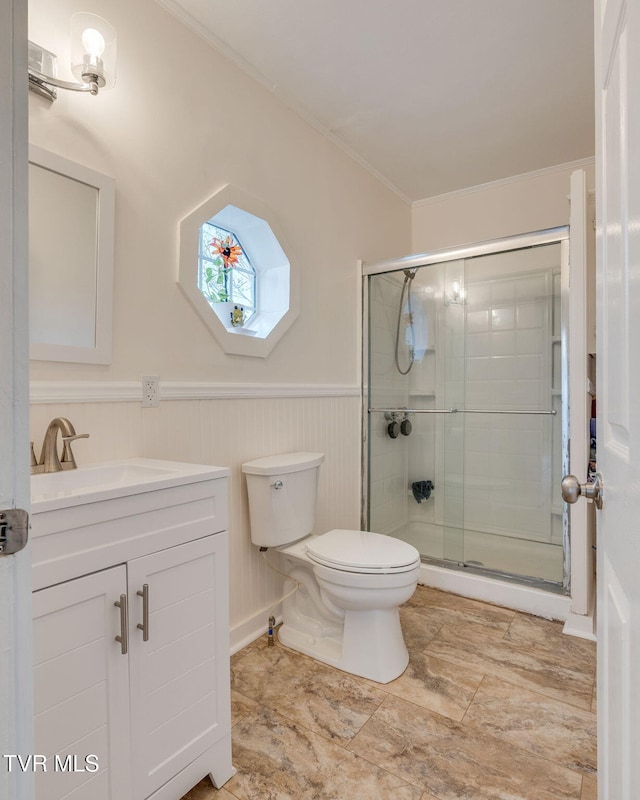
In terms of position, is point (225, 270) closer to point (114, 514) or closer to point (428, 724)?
point (114, 514)

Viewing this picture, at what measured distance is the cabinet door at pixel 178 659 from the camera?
107 cm

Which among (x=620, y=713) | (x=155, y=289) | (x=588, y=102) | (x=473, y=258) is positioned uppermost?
(x=588, y=102)

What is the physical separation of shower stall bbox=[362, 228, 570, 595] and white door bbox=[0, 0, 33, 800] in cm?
218

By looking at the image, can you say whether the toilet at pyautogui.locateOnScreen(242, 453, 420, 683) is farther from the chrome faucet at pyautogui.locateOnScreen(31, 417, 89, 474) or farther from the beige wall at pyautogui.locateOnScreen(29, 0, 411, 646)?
the chrome faucet at pyautogui.locateOnScreen(31, 417, 89, 474)

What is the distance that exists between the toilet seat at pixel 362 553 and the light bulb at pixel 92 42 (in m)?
1.79

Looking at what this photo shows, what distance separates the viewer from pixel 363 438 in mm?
2801

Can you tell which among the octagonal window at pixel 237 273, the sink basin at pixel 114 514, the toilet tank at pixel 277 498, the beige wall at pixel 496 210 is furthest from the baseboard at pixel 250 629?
the beige wall at pixel 496 210

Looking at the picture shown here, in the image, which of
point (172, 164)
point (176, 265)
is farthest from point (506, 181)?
point (176, 265)

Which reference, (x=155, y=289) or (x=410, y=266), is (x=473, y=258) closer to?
(x=410, y=266)

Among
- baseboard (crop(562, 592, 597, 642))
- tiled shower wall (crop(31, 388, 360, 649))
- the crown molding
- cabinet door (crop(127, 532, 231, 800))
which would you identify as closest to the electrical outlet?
tiled shower wall (crop(31, 388, 360, 649))

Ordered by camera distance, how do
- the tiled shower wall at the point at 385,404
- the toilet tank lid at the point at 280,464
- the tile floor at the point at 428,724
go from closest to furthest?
1. the tile floor at the point at 428,724
2. the toilet tank lid at the point at 280,464
3. the tiled shower wall at the point at 385,404

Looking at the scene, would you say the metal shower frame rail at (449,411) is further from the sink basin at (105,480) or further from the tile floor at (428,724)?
the sink basin at (105,480)

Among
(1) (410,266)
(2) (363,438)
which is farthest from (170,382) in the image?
(1) (410,266)

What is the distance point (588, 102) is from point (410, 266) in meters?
1.13
